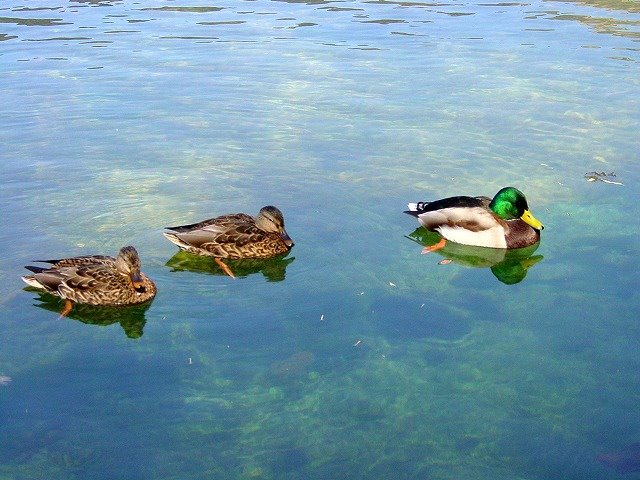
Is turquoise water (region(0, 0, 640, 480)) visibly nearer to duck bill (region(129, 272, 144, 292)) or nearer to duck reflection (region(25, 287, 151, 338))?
duck reflection (region(25, 287, 151, 338))

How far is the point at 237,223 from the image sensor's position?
8523 mm

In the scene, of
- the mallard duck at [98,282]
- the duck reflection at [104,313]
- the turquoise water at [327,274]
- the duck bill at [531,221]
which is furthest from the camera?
the duck bill at [531,221]

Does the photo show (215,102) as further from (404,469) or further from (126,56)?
(404,469)

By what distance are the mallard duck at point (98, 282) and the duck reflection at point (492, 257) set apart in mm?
2969

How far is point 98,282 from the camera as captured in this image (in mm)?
7461

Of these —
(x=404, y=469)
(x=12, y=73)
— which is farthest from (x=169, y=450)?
(x=12, y=73)

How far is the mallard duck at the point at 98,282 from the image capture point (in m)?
7.41

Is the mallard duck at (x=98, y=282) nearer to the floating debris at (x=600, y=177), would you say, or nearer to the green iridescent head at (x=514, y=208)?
the green iridescent head at (x=514, y=208)

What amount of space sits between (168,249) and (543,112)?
22.4ft

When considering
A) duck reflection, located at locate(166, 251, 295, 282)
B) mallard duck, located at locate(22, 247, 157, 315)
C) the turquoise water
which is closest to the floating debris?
the turquoise water

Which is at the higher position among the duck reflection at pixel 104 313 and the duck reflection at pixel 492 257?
the duck reflection at pixel 104 313

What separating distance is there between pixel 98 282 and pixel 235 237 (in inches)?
59.1

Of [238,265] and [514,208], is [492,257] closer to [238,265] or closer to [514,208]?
[514,208]

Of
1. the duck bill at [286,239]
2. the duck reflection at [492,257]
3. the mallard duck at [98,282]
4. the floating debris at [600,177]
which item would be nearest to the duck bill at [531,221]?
the duck reflection at [492,257]
